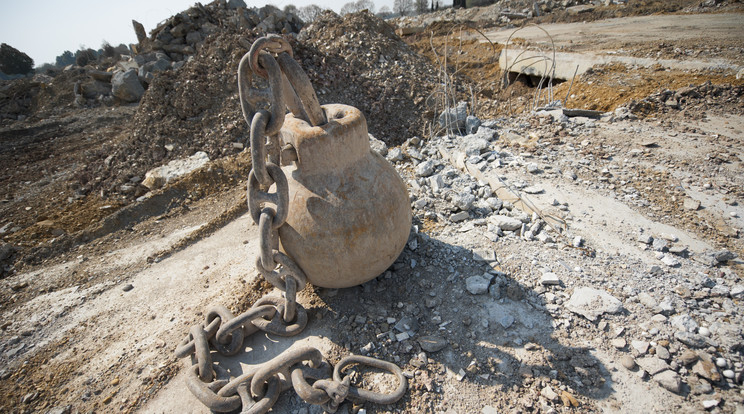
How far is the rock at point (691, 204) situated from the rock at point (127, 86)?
16590 millimetres

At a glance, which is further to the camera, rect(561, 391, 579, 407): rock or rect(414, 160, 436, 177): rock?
rect(414, 160, 436, 177): rock

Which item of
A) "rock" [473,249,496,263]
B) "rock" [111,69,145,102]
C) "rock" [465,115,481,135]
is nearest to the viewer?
"rock" [473,249,496,263]

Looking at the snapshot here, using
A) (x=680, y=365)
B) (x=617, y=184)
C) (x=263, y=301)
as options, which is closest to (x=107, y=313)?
(x=263, y=301)

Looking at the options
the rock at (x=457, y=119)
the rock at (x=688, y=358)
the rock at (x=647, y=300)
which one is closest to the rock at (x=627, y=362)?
the rock at (x=688, y=358)

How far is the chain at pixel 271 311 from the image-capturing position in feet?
7.58

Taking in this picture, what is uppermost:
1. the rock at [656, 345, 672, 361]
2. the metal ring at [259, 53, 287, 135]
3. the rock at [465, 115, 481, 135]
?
the metal ring at [259, 53, 287, 135]

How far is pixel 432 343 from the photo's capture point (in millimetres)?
2742

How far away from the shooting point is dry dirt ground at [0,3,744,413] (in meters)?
2.52

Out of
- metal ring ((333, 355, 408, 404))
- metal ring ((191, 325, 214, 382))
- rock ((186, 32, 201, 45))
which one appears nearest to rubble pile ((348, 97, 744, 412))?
metal ring ((333, 355, 408, 404))

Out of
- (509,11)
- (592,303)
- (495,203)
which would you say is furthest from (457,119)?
(509,11)

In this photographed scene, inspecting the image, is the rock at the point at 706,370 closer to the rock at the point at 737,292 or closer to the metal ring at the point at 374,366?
the rock at the point at 737,292

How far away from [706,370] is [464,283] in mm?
1734

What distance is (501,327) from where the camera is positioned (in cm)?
286

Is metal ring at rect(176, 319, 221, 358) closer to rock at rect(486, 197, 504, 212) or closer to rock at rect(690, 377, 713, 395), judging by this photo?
rock at rect(486, 197, 504, 212)
